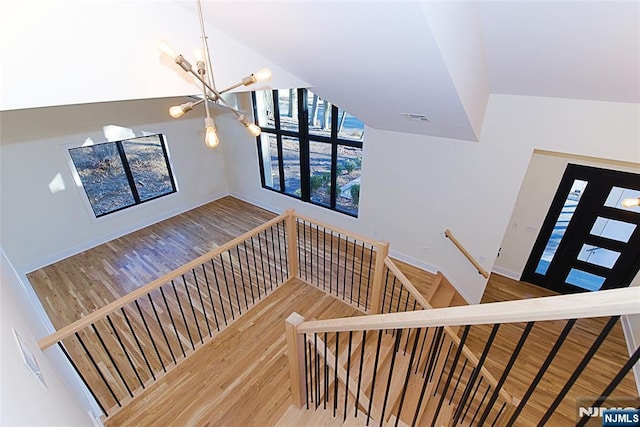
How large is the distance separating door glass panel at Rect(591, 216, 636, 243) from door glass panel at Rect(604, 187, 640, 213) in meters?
0.22

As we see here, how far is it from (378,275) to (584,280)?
402 cm

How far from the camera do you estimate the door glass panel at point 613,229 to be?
4.21 metres

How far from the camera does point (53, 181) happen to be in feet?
15.8

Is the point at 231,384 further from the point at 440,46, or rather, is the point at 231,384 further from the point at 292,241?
the point at 440,46

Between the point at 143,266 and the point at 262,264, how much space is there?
2.16 m

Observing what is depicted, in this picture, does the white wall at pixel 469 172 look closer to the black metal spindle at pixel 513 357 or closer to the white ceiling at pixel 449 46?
the white ceiling at pixel 449 46

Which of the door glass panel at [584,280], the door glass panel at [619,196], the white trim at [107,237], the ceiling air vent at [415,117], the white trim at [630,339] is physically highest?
the ceiling air vent at [415,117]

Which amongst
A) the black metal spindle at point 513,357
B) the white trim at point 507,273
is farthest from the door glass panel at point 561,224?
the black metal spindle at point 513,357

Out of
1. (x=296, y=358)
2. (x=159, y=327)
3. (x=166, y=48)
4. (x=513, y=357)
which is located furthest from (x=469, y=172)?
→ (x=159, y=327)

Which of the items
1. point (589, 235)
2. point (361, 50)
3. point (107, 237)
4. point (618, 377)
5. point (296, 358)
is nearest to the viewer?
point (618, 377)

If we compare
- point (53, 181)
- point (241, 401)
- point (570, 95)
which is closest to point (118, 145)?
point (53, 181)

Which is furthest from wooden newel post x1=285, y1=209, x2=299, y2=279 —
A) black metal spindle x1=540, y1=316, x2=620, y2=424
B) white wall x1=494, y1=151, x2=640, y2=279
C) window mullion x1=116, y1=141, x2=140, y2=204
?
window mullion x1=116, y1=141, x2=140, y2=204

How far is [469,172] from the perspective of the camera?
3.93 m

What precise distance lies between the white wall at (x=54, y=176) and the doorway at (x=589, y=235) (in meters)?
7.21
